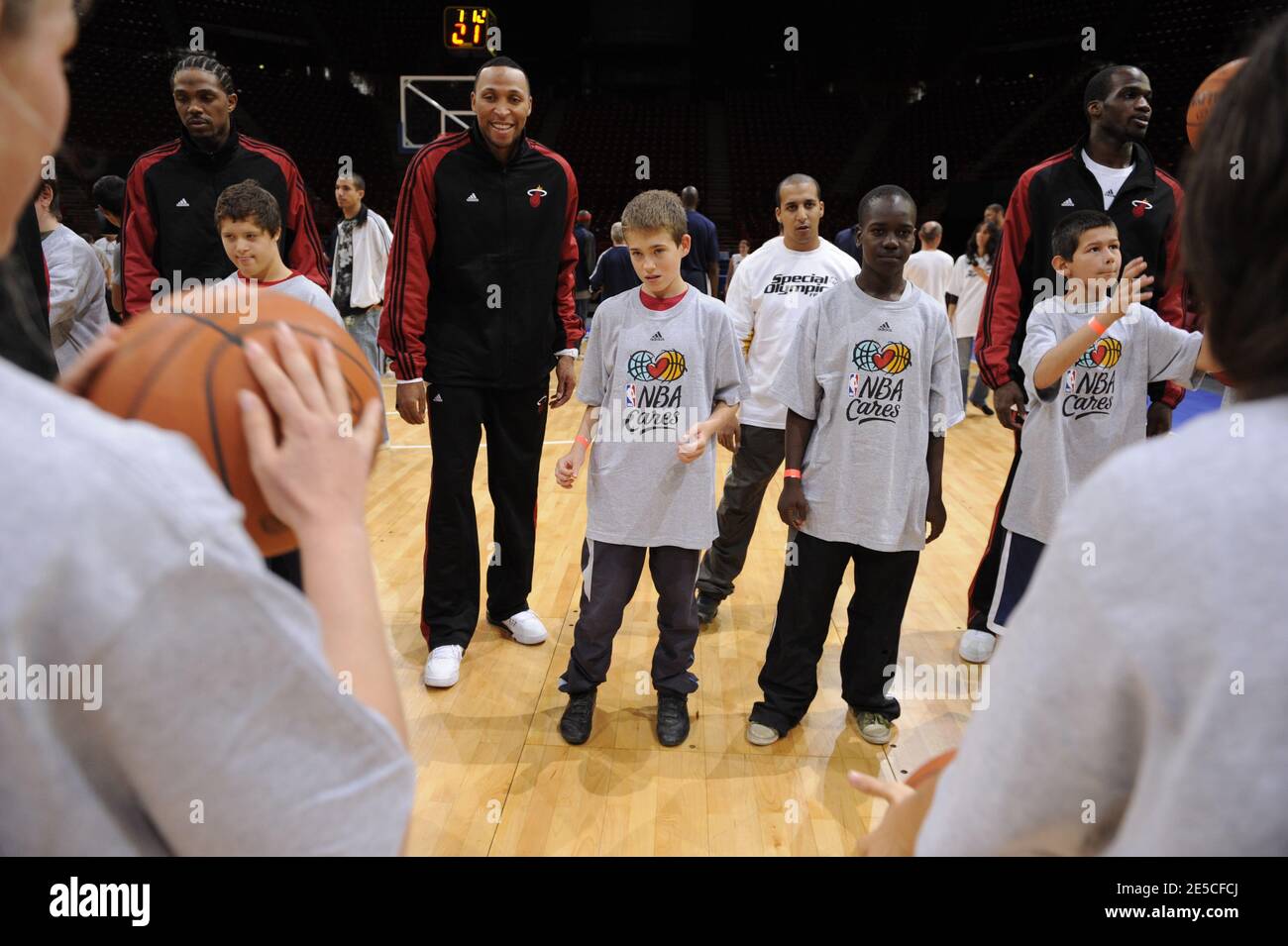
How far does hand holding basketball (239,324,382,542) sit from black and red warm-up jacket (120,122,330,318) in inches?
102

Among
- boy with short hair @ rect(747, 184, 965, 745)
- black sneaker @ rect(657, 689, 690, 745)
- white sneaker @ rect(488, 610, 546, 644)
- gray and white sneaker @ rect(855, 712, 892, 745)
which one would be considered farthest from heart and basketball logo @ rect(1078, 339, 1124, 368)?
white sneaker @ rect(488, 610, 546, 644)

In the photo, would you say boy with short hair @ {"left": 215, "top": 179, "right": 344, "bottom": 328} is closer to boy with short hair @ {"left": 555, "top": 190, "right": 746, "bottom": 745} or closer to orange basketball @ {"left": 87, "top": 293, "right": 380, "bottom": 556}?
boy with short hair @ {"left": 555, "top": 190, "right": 746, "bottom": 745}

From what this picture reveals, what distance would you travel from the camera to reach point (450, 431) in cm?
314

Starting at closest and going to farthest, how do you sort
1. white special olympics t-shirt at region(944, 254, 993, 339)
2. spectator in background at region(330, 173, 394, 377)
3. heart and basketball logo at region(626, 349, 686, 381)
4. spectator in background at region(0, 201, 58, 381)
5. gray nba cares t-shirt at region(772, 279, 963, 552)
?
spectator in background at region(0, 201, 58, 381)
gray nba cares t-shirt at region(772, 279, 963, 552)
heart and basketball logo at region(626, 349, 686, 381)
spectator in background at region(330, 173, 394, 377)
white special olympics t-shirt at region(944, 254, 993, 339)

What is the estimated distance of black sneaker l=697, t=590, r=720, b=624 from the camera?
11.8 ft

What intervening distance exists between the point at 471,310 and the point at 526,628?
1.19 m

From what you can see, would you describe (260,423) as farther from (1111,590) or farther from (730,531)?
(730,531)

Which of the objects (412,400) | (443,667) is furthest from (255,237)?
(443,667)

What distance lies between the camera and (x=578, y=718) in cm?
271

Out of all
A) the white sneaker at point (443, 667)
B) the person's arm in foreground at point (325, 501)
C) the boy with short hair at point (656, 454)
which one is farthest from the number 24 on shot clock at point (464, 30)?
the person's arm in foreground at point (325, 501)

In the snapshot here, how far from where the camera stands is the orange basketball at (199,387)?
77 centimetres

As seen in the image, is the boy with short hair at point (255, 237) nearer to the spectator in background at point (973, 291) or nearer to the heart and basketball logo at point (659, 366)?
the heart and basketball logo at point (659, 366)

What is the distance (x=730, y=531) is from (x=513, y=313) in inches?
47.9
